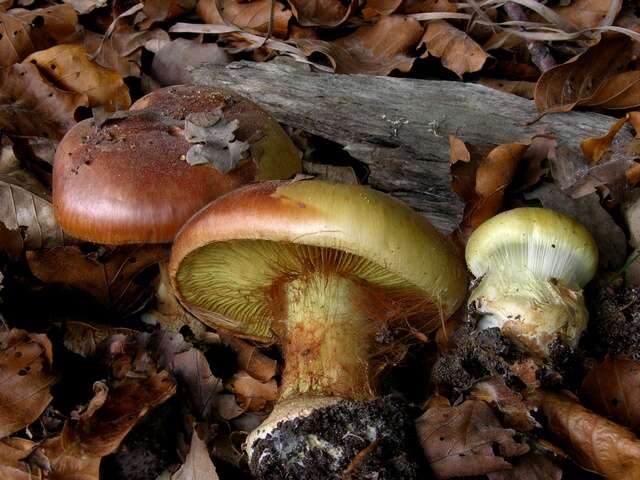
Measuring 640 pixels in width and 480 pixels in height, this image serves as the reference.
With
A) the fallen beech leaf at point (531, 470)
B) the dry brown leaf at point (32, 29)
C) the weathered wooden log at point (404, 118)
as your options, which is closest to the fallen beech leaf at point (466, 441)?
the fallen beech leaf at point (531, 470)

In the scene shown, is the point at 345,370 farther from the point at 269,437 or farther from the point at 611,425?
the point at 611,425

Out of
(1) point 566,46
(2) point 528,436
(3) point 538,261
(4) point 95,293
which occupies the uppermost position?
(1) point 566,46

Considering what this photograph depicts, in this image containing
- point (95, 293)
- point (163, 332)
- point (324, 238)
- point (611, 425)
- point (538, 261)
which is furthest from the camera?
point (95, 293)

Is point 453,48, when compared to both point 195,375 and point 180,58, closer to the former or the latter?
point 180,58

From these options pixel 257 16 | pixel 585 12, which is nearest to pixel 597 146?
pixel 585 12

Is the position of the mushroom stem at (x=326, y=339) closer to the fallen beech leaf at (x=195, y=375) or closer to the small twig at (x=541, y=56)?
the fallen beech leaf at (x=195, y=375)

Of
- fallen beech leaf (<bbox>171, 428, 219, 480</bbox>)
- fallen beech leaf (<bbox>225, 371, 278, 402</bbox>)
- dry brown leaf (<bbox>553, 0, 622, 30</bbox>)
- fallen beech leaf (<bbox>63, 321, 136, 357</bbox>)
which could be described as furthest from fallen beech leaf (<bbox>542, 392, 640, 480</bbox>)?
dry brown leaf (<bbox>553, 0, 622, 30</bbox>)

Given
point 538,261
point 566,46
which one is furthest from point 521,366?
point 566,46
